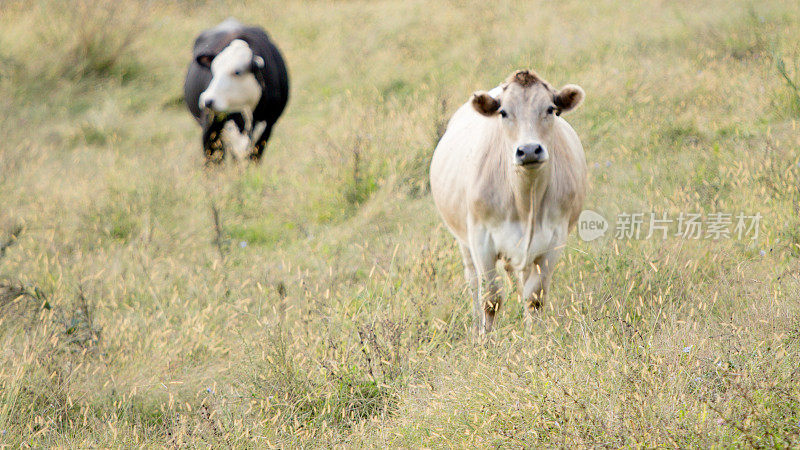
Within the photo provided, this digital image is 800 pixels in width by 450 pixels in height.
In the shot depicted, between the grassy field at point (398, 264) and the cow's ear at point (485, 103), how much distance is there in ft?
2.87

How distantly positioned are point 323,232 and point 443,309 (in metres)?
1.99

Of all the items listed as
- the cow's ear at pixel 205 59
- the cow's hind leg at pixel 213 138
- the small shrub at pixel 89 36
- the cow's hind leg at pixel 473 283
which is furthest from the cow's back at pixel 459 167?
the small shrub at pixel 89 36

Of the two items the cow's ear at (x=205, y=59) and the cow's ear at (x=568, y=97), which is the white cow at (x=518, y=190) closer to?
the cow's ear at (x=568, y=97)

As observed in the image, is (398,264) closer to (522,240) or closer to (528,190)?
A: (522,240)

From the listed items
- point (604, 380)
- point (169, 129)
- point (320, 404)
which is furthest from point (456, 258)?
point (169, 129)

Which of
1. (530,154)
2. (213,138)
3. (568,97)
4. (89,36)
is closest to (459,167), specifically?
(568,97)

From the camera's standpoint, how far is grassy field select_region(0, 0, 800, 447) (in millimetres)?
2701

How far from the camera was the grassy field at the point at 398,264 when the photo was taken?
2.70 meters

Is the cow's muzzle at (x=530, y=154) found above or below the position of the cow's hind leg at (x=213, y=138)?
above

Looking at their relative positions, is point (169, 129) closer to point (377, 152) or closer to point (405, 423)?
point (377, 152)

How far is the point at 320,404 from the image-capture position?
3.16m

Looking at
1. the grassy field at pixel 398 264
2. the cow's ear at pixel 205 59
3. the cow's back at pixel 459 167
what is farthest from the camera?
the cow's ear at pixel 205 59

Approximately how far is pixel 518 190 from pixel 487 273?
460mm

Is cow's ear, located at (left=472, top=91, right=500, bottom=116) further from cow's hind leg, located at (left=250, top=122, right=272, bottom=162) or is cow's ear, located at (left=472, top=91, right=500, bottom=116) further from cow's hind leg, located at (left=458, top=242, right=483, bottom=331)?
cow's hind leg, located at (left=250, top=122, right=272, bottom=162)
